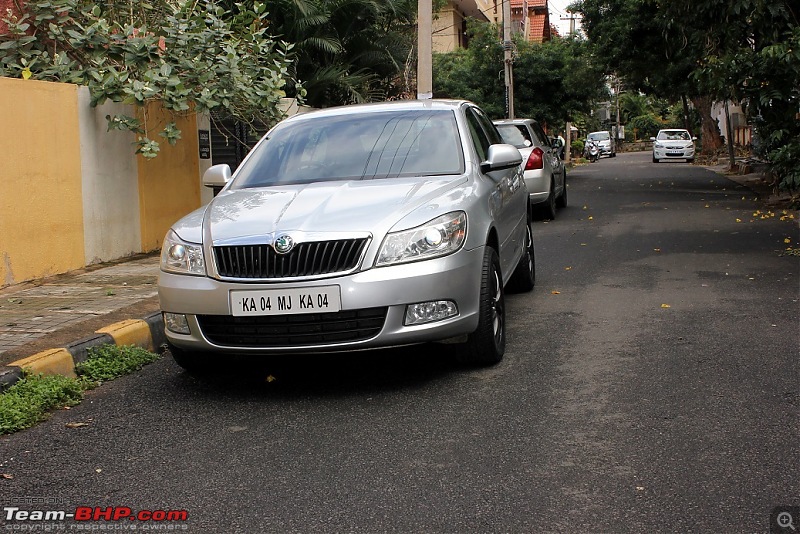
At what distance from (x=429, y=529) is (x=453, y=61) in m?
32.2

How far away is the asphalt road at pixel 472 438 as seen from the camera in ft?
12.1

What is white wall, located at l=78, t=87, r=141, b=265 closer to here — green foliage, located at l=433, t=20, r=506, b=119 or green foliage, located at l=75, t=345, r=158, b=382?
green foliage, located at l=75, t=345, r=158, b=382

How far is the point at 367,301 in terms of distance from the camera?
507cm

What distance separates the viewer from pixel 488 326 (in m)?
5.68

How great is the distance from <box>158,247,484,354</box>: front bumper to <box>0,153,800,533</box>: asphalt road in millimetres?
339

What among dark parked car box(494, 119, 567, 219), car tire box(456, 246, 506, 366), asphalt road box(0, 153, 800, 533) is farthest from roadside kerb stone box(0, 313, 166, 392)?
dark parked car box(494, 119, 567, 219)

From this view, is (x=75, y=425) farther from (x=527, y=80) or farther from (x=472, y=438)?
(x=527, y=80)

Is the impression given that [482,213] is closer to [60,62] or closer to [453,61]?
[60,62]

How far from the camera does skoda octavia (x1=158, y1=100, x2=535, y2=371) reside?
512cm

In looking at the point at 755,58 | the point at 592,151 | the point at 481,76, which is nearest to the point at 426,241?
the point at 755,58

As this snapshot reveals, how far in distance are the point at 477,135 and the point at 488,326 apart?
1.97m

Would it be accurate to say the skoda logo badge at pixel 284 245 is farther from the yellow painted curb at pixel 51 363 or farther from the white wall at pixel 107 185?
the white wall at pixel 107 185

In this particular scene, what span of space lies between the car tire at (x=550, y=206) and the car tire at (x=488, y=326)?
9302 mm

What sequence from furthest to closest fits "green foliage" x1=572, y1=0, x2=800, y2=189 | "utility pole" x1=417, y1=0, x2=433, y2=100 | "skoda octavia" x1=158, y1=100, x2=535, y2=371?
"utility pole" x1=417, y1=0, x2=433, y2=100
"green foliage" x1=572, y1=0, x2=800, y2=189
"skoda octavia" x1=158, y1=100, x2=535, y2=371
